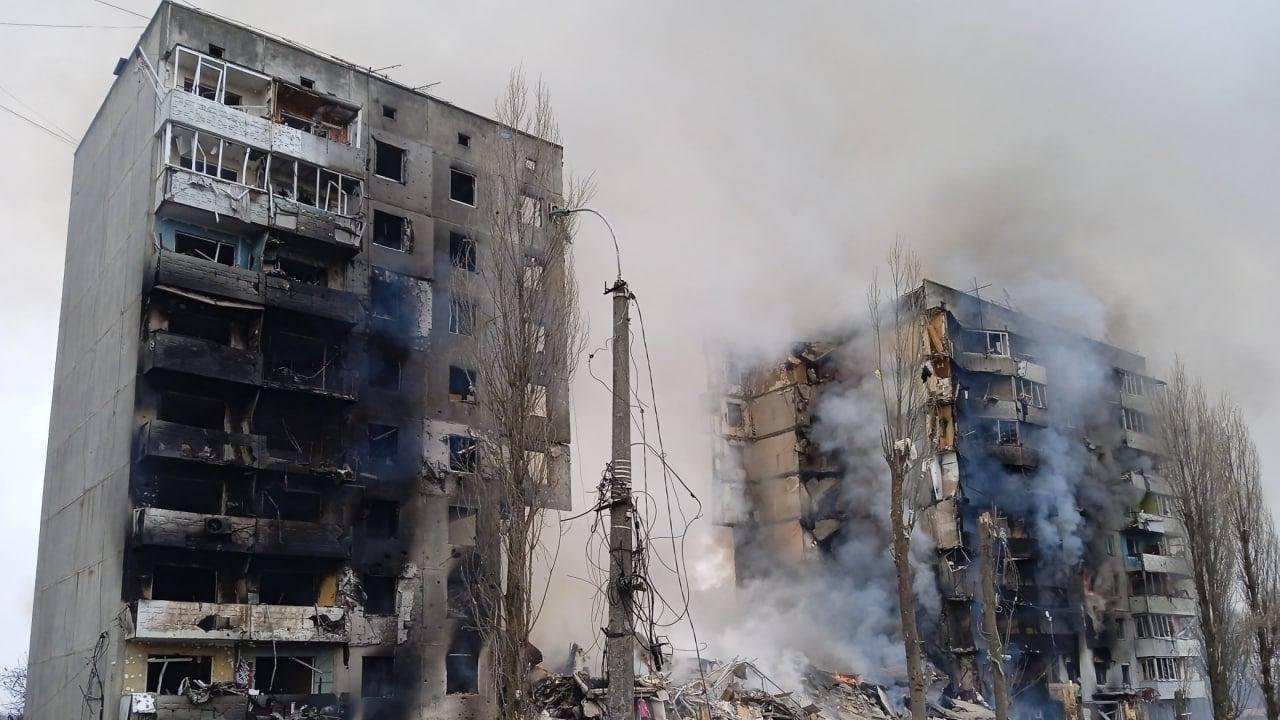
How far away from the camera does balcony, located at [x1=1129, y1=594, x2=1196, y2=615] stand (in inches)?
2391

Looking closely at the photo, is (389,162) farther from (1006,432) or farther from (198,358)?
(1006,432)

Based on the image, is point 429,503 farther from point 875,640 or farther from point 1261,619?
point 1261,619

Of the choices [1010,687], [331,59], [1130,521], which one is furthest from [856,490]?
[331,59]

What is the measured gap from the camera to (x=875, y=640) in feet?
165

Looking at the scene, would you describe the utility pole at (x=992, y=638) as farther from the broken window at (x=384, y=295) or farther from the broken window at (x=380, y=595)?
the broken window at (x=384, y=295)

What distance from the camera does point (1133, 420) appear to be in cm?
6525

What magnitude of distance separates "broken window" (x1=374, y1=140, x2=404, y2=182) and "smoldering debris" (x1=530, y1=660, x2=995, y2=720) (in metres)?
18.7

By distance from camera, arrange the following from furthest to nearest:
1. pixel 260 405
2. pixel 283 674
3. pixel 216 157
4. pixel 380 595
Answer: pixel 216 157, pixel 380 595, pixel 260 405, pixel 283 674

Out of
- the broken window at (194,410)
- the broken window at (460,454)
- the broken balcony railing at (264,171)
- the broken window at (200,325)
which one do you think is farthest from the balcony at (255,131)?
the broken window at (460,454)

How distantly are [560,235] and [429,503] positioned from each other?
15885mm

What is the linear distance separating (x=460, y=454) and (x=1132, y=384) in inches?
1860

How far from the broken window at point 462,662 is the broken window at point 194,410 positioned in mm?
10223

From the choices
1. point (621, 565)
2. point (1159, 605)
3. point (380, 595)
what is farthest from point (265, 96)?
point (1159, 605)

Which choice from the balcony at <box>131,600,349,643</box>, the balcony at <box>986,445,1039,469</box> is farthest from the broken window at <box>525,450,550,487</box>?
the balcony at <box>986,445,1039,469</box>
